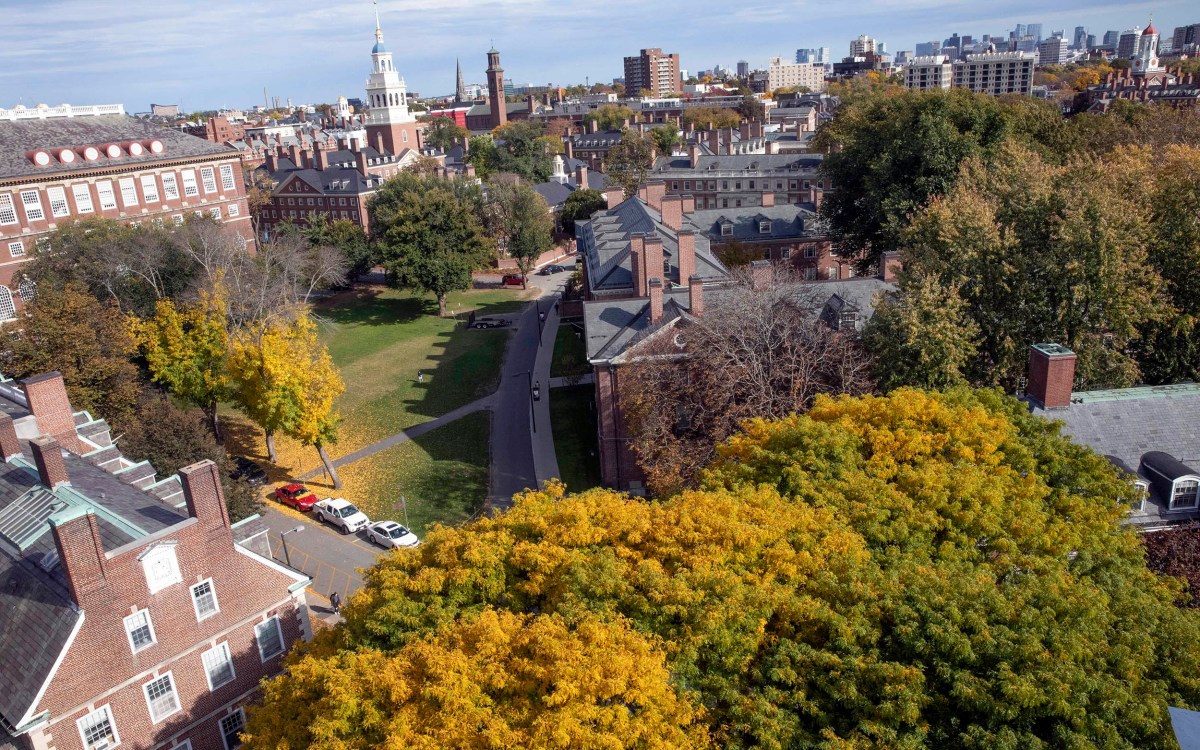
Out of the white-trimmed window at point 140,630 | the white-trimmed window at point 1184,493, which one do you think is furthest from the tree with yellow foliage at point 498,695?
the white-trimmed window at point 1184,493

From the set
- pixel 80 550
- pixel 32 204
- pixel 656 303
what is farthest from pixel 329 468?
pixel 32 204

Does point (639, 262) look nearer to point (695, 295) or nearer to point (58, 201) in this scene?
point (695, 295)

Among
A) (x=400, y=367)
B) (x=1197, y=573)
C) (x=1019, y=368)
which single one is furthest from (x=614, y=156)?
(x=1197, y=573)

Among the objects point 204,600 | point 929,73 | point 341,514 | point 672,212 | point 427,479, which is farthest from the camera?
point 929,73

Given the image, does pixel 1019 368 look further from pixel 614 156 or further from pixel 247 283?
pixel 614 156

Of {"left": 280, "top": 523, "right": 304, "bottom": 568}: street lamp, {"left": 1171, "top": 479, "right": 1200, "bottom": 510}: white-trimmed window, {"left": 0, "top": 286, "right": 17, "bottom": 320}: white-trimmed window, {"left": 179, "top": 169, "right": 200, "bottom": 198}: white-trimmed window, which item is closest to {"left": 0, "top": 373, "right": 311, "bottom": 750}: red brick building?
{"left": 280, "top": 523, "right": 304, "bottom": 568}: street lamp

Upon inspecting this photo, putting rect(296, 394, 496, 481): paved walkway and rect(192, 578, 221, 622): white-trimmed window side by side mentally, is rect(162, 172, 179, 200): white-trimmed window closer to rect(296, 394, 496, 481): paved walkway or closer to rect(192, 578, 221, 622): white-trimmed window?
rect(296, 394, 496, 481): paved walkway
